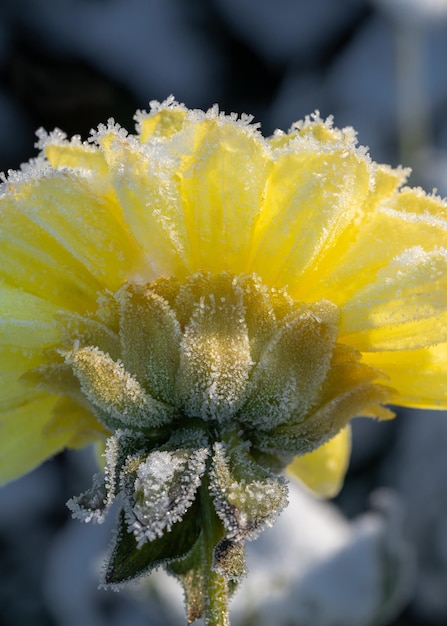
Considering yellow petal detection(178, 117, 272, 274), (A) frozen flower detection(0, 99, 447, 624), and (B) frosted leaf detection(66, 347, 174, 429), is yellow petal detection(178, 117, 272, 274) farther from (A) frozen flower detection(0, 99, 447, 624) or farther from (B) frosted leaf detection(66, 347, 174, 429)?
(B) frosted leaf detection(66, 347, 174, 429)

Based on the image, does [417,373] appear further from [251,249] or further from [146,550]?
[146,550]

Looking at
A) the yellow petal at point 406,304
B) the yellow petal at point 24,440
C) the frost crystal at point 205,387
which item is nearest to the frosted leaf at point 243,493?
the frost crystal at point 205,387

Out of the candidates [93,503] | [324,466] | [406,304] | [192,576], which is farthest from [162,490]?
[324,466]

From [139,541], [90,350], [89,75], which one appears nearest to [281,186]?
[90,350]

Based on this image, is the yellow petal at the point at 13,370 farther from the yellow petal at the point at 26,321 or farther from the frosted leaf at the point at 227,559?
the frosted leaf at the point at 227,559

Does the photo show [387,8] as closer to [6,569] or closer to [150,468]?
[6,569]
